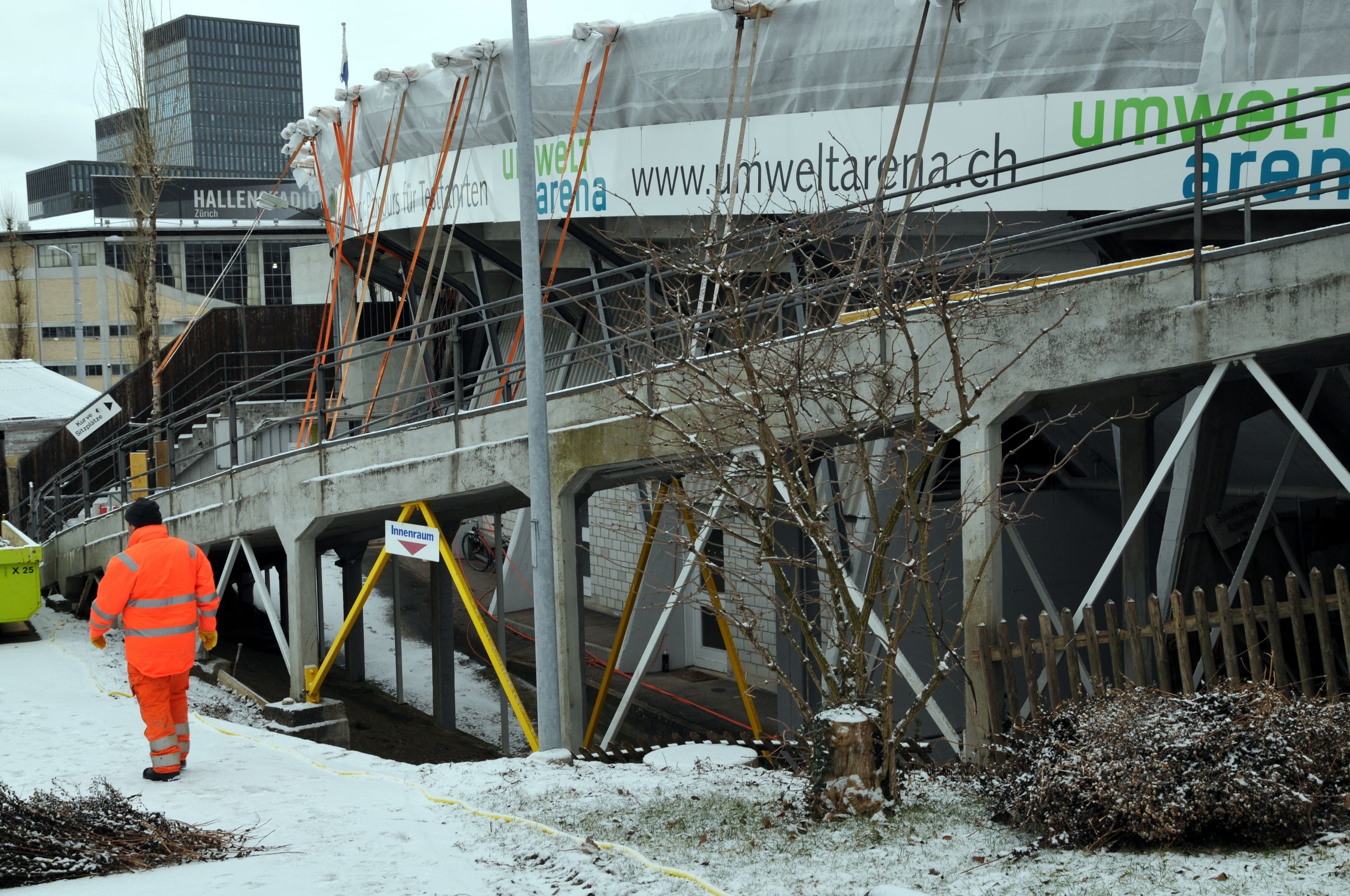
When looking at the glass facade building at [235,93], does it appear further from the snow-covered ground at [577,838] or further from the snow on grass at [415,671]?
the snow-covered ground at [577,838]

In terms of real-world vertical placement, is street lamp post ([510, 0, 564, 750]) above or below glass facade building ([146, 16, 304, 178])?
below

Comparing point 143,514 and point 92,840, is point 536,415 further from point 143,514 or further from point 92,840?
point 92,840

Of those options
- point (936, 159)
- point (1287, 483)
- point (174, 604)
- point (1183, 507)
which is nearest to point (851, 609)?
point (174, 604)

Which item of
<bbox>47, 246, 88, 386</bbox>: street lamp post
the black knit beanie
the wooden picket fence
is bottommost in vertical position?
the wooden picket fence

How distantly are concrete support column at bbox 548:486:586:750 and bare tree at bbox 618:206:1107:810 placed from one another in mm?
1066

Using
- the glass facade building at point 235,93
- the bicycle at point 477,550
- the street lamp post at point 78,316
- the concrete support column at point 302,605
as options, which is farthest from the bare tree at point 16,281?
the glass facade building at point 235,93

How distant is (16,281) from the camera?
5409cm

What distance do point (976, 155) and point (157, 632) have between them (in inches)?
350

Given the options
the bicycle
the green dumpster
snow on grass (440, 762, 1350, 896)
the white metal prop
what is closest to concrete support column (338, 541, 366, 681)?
the green dumpster

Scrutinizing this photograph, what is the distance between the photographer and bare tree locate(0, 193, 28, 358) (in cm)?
5425

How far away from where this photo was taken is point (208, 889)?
5.97 m

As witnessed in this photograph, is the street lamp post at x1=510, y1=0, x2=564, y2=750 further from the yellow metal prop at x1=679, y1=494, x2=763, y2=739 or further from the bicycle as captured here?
the bicycle

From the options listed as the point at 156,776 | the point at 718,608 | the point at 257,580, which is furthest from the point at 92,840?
the point at 257,580

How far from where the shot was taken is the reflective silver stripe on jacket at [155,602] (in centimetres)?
827
